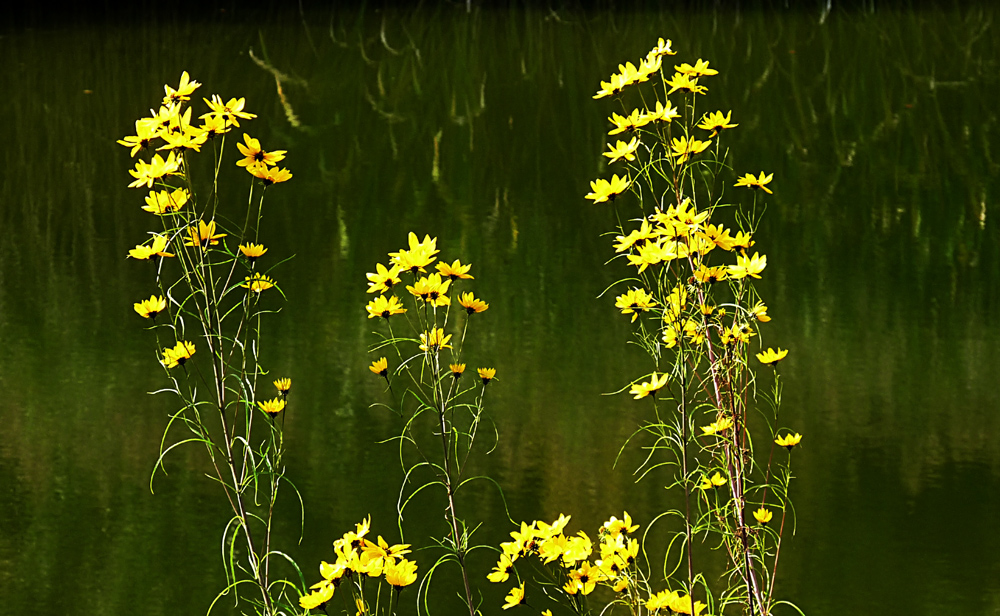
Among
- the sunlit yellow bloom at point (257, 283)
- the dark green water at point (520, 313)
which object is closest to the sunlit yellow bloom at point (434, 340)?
the sunlit yellow bloom at point (257, 283)

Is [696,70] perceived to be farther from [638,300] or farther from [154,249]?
[154,249]

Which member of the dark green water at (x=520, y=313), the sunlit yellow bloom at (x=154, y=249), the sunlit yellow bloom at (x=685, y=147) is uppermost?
the sunlit yellow bloom at (x=685, y=147)

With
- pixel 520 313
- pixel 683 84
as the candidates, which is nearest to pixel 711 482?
pixel 683 84

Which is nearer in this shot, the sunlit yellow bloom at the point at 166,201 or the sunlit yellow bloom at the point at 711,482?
the sunlit yellow bloom at the point at 166,201

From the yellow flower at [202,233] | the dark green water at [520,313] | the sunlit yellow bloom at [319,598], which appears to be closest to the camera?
the sunlit yellow bloom at [319,598]

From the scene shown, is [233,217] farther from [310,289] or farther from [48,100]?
[48,100]

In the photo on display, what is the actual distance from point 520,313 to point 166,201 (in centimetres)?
207

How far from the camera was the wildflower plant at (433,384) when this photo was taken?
142cm

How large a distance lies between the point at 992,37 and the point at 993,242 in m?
4.85

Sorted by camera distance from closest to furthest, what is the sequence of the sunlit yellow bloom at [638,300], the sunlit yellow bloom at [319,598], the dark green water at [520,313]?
1. the sunlit yellow bloom at [319,598]
2. the sunlit yellow bloom at [638,300]
3. the dark green water at [520,313]

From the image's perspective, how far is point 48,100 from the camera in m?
6.86

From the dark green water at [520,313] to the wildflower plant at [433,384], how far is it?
0.07 metres

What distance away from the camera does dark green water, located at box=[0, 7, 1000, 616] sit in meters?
2.31

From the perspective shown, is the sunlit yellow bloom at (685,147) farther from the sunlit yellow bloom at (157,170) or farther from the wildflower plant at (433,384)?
the sunlit yellow bloom at (157,170)
